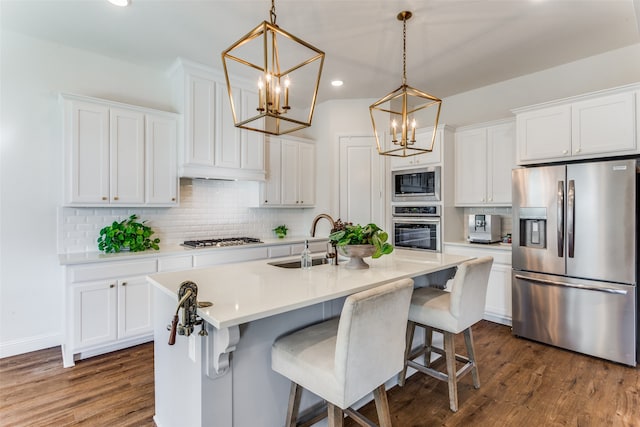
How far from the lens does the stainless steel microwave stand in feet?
13.5

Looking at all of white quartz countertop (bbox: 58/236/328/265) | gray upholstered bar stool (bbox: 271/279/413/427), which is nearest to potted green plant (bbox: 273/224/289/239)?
white quartz countertop (bbox: 58/236/328/265)

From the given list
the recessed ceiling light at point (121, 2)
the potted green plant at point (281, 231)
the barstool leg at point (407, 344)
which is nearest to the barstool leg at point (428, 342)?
the barstool leg at point (407, 344)

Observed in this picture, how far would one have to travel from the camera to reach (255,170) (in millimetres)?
4066

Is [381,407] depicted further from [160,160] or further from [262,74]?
[160,160]

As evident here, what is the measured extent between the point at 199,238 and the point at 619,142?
430cm

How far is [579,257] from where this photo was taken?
9.60ft

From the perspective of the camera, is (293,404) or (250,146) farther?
(250,146)

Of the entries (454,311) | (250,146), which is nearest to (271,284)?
(454,311)

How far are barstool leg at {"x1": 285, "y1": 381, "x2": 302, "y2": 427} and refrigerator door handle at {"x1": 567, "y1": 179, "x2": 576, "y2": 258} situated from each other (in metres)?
2.74

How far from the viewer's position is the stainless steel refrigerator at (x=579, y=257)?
2719mm

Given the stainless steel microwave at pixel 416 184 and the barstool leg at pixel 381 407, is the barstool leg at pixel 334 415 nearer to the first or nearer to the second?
the barstool leg at pixel 381 407

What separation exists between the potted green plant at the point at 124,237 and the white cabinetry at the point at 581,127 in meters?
3.90

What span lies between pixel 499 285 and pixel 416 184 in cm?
153

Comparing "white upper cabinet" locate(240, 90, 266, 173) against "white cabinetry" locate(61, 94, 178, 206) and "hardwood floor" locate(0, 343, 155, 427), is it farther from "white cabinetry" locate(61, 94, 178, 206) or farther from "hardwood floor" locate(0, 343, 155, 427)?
"hardwood floor" locate(0, 343, 155, 427)
